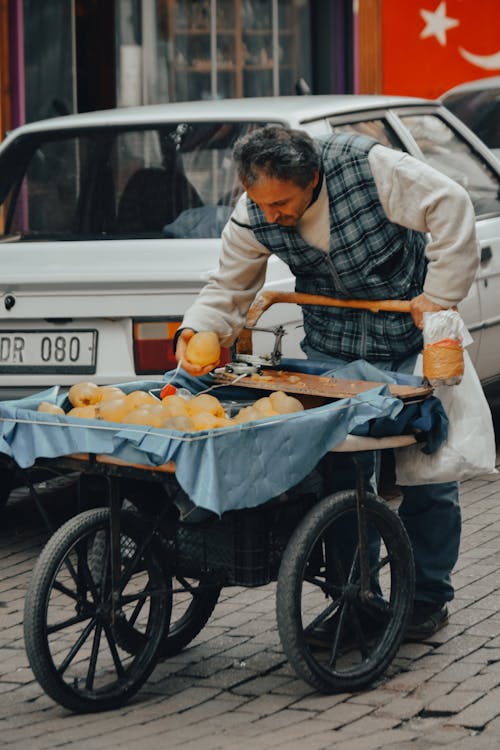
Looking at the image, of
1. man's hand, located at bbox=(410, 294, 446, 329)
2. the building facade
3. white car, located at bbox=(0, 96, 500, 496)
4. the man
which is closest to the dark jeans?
the man

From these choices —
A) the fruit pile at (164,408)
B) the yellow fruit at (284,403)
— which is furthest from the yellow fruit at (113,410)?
the yellow fruit at (284,403)

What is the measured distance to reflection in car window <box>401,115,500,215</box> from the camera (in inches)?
296

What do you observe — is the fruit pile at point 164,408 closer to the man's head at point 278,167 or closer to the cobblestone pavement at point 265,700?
the man's head at point 278,167

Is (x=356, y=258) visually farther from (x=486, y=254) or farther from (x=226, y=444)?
(x=486, y=254)

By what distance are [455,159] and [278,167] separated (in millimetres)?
3409

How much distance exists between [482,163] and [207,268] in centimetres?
246

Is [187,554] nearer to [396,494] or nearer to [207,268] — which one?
[207,268]

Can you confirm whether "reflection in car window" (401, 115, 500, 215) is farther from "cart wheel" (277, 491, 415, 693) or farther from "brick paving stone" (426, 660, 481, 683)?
"brick paving stone" (426, 660, 481, 683)

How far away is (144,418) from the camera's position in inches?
172

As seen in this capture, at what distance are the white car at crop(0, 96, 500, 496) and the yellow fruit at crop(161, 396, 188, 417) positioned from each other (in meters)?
1.41

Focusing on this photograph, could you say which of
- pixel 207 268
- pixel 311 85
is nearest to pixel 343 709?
pixel 207 268

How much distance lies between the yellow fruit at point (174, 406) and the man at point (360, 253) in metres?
0.21

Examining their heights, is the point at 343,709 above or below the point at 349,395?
below

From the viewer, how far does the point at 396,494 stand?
7184 mm
